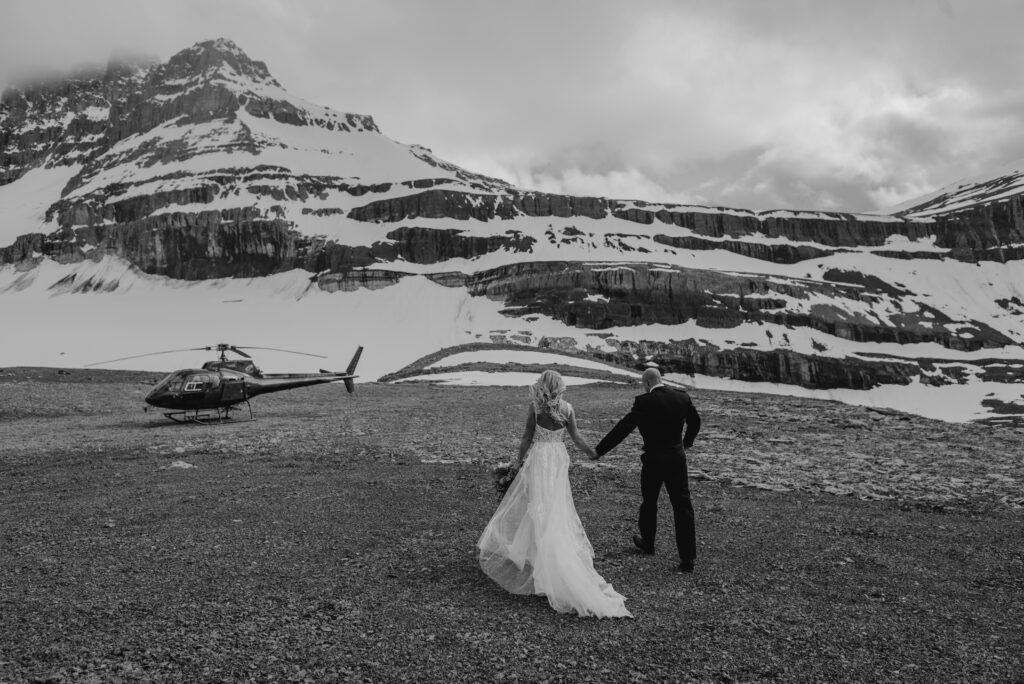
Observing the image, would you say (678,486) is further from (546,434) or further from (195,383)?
(195,383)

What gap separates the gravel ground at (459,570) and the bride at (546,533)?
288mm

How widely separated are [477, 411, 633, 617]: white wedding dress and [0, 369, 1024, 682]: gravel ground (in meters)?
0.28

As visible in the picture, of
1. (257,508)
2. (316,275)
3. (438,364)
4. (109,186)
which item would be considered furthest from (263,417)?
(109,186)

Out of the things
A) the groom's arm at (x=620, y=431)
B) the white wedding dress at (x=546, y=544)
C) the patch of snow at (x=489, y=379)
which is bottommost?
the white wedding dress at (x=546, y=544)

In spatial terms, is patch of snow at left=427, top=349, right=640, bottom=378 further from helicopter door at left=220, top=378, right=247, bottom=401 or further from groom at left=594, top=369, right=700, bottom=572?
groom at left=594, top=369, right=700, bottom=572

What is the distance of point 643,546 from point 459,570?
3.11 metres

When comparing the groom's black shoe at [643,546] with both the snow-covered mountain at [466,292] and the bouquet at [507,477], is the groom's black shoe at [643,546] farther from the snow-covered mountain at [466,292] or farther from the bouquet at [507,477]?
the snow-covered mountain at [466,292]

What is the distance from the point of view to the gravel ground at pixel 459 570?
633 centimetres

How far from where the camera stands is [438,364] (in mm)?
63844

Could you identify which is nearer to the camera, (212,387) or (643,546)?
(643,546)

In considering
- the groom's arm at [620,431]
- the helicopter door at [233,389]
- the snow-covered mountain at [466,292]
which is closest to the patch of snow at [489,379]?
the helicopter door at [233,389]

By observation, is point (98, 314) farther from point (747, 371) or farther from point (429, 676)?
point (429, 676)

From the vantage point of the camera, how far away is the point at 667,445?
934 centimetres

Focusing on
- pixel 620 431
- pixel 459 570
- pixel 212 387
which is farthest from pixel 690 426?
pixel 212 387
